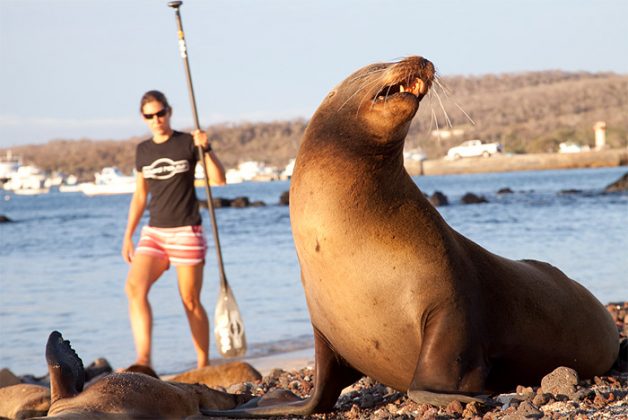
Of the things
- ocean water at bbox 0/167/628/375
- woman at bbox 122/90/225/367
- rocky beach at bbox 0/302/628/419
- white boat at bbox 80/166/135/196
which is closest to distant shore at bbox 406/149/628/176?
white boat at bbox 80/166/135/196

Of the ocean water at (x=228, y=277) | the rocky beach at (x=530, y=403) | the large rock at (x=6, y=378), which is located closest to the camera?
the rocky beach at (x=530, y=403)

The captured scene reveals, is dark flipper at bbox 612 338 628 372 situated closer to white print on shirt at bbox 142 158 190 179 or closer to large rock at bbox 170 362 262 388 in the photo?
large rock at bbox 170 362 262 388

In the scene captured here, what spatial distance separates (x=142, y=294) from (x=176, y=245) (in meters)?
0.44

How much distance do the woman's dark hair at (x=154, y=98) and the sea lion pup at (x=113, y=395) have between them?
129 inches

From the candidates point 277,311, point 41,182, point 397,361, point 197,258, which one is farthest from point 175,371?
point 41,182

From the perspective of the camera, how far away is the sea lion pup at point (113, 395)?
452 centimetres

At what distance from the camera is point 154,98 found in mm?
8102

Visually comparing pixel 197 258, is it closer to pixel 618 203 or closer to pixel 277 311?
pixel 277 311

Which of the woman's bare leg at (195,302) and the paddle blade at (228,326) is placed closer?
the woman's bare leg at (195,302)

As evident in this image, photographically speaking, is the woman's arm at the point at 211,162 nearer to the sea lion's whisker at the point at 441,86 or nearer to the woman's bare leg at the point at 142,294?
the woman's bare leg at the point at 142,294

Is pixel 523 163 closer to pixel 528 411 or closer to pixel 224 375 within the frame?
pixel 224 375

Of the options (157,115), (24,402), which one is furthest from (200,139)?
(24,402)

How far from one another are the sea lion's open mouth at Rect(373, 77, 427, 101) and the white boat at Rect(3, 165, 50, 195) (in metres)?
113

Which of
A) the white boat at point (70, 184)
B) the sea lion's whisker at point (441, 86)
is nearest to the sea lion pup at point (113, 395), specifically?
the sea lion's whisker at point (441, 86)
